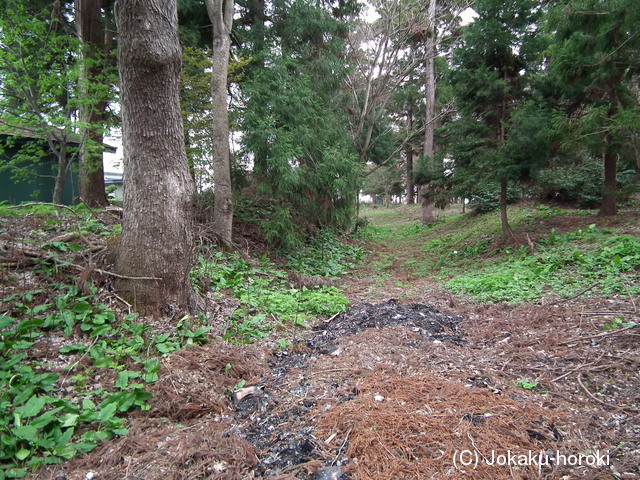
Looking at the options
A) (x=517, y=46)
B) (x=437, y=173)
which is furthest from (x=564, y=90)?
(x=437, y=173)

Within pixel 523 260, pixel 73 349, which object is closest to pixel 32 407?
pixel 73 349

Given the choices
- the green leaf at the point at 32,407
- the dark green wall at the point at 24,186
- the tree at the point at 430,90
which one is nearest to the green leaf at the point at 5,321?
the green leaf at the point at 32,407

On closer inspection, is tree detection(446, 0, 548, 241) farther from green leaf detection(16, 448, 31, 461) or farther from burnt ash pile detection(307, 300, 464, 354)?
green leaf detection(16, 448, 31, 461)

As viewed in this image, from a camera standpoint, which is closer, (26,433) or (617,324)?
(26,433)

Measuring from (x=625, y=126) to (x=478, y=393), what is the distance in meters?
6.36

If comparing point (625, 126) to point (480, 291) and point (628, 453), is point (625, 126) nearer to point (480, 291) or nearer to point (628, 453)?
point (480, 291)

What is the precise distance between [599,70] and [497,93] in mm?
1856

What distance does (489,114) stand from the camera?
8227 mm

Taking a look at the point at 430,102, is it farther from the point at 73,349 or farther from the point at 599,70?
the point at 73,349

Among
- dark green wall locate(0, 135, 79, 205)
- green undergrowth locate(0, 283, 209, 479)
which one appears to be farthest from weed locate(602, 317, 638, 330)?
dark green wall locate(0, 135, 79, 205)

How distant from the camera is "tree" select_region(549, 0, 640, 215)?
19.7ft

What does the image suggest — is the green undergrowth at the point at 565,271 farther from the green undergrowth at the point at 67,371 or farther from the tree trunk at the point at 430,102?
the tree trunk at the point at 430,102

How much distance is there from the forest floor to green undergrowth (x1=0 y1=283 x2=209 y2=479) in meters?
0.13

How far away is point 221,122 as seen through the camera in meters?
7.06
